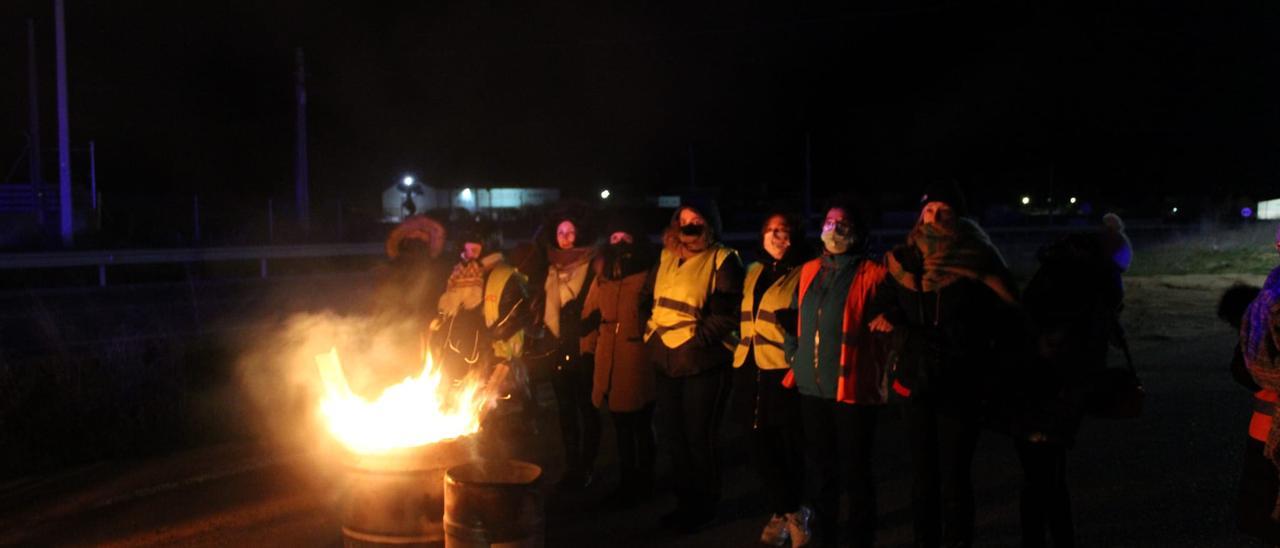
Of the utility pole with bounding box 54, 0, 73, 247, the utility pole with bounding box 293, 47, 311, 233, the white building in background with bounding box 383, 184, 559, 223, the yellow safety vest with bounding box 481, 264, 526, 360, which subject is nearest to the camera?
the yellow safety vest with bounding box 481, 264, 526, 360

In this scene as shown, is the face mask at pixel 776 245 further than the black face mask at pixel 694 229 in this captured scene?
No

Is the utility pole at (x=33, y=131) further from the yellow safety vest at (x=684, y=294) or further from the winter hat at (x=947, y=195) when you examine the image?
the winter hat at (x=947, y=195)

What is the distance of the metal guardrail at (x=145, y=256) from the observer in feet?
59.4

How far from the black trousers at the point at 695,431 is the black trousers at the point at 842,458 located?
0.66 meters

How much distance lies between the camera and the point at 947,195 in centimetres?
532

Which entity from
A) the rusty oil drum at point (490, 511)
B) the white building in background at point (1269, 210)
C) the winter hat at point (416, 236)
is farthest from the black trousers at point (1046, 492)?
the white building in background at point (1269, 210)

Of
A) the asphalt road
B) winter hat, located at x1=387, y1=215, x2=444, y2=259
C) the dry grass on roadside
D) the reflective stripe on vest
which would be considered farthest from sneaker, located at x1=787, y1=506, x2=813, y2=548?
the dry grass on roadside

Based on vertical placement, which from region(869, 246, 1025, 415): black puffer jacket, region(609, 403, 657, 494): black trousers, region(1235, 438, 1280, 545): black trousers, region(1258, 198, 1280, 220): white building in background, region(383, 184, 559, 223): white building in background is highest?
region(383, 184, 559, 223): white building in background

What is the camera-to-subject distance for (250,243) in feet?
88.9

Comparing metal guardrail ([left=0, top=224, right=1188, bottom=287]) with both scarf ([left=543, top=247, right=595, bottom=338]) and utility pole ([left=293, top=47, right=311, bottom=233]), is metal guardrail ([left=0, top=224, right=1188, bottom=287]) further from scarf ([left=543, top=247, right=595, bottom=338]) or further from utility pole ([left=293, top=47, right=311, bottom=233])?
scarf ([left=543, top=247, right=595, bottom=338])

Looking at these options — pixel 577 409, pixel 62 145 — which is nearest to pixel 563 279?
pixel 577 409

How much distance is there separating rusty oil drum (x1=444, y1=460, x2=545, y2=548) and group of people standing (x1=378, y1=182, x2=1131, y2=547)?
4.95 ft

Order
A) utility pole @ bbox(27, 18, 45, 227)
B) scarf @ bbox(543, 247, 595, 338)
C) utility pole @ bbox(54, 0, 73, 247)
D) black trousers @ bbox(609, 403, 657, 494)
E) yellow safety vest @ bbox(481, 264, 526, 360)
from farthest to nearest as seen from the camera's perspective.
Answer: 1. utility pole @ bbox(27, 18, 45, 227)
2. utility pole @ bbox(54, 0, 73, 247)
3. scarf @ bbox(543, 247, 595, 338)
4. yellow safety vest @ bbox(481, 264, 526, 360)
5. black trousers @ bbox(609, 403, 657, 494)

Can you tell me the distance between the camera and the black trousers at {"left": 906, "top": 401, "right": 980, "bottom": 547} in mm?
5152
